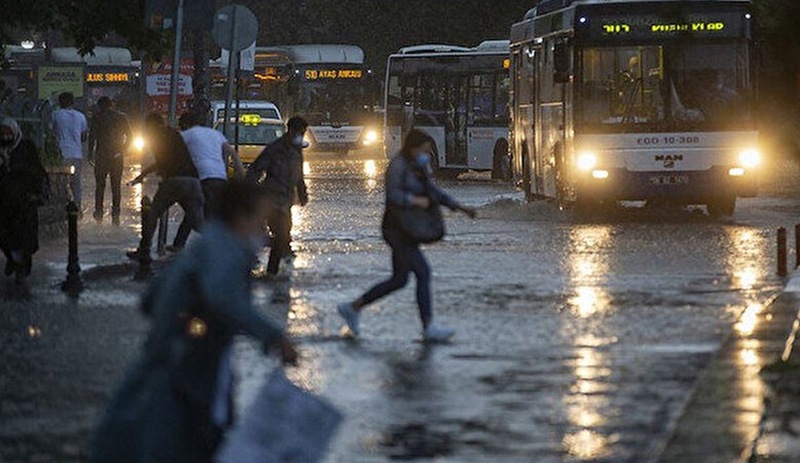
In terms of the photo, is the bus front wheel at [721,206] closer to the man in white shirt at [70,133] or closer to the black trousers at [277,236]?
the man in white shirt at [70,133]

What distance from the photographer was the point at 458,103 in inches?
1885

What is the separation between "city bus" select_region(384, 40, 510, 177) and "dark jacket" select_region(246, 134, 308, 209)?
24.1 metres

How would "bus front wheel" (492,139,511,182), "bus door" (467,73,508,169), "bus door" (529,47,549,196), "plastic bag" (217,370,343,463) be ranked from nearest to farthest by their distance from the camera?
"plastic bag" (217,370,343,463)
"bus door" (529,47,549,196)
"bus front wheel" (492,139,511,182)
"bus door" (467,73,508,169)

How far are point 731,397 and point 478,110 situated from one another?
3516 cm

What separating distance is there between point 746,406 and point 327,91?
195 feet

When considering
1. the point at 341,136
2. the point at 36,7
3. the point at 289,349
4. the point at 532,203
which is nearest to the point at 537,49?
the point at 532,203

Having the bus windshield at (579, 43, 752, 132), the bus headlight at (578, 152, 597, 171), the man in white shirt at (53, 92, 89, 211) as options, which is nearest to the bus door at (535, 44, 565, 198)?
the bus windshield at (579, 43, 752, 132)

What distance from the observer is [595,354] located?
14.5 meters

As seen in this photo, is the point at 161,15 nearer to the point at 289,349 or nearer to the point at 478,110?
the point at 289,349

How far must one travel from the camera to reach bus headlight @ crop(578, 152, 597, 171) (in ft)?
97.1

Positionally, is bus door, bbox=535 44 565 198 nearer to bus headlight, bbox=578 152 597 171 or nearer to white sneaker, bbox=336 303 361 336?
bus headlight, bbox=578 152 597 171

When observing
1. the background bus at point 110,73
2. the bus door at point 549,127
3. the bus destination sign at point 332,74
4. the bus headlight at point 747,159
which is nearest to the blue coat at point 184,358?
the bus headlight at point 747,159

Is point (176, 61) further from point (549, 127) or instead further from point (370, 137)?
point (370, 137)

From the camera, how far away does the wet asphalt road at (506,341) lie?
11.2m
